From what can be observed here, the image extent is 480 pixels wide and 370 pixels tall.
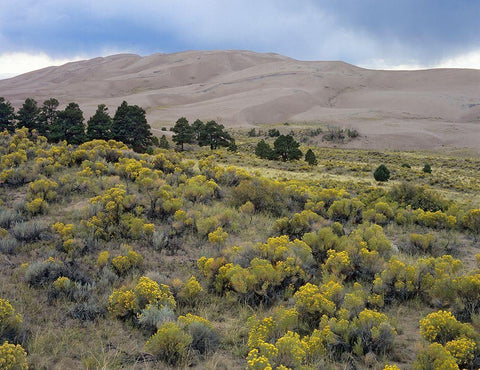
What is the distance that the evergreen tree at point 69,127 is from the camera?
2602 cm

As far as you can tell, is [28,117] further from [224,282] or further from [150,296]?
[150,296]

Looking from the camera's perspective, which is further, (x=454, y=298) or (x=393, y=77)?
(x=393, y=77)

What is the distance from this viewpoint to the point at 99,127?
91.9 feet

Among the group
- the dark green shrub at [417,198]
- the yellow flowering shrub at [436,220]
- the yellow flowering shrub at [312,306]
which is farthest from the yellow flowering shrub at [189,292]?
the dark green shrub at [417,198]

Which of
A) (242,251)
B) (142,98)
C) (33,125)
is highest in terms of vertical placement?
(142,98)

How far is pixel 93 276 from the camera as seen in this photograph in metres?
→ 5.85

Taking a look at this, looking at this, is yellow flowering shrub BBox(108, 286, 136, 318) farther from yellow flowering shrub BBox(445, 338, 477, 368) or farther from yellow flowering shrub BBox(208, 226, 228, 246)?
yellow flowering shrub BBox(445, 338, 477, 368)

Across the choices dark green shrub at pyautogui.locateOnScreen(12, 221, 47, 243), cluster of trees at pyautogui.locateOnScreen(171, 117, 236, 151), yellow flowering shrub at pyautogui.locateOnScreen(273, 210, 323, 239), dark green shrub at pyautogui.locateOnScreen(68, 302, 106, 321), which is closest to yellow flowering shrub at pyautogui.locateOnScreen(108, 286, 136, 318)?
dark green shrub at pyautogui.locateOnScreen(68, 302, 106, 321)

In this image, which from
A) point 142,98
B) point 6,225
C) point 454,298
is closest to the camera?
point 454,298

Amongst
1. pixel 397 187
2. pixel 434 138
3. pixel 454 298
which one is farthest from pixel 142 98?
pixel 454 298

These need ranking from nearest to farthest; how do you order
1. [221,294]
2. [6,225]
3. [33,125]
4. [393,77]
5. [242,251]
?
[221,294], [242,251], [6,225], [33,125], [393,77]

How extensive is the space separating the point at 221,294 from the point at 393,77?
513ft

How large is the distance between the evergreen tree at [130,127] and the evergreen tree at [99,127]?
2.02 ft

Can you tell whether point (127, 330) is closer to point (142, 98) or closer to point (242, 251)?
point (242, 251)
